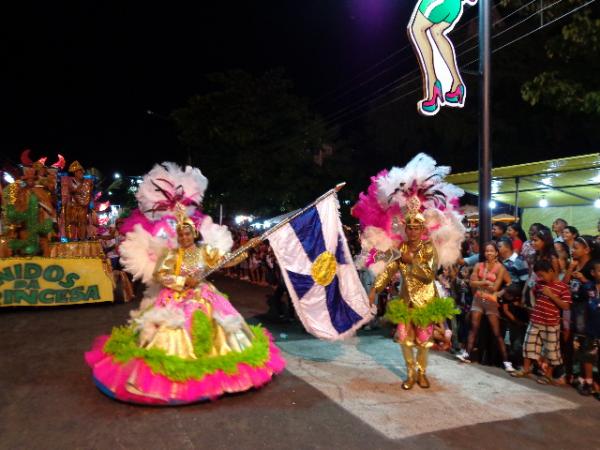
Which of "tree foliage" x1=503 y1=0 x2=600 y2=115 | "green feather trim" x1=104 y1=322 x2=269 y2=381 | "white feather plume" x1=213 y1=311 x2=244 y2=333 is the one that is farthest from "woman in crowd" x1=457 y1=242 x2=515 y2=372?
"tree foliage" x1=503 y1=0 x2=600 y2=115

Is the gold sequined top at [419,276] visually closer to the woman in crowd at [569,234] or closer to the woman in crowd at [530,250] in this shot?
the woman in crowd at [530,250]

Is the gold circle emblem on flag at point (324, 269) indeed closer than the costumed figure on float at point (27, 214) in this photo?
Yes

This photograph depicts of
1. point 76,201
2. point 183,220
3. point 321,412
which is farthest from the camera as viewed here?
point 76,201

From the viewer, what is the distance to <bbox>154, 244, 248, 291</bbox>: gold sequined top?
5.07 metres

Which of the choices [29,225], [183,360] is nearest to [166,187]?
[183,360]

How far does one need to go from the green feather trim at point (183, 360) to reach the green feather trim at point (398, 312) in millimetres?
1457

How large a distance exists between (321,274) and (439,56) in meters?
4.36

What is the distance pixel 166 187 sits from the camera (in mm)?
5559

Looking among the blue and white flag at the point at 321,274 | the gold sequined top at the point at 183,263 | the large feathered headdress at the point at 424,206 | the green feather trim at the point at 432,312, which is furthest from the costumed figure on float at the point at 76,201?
the green feather trim at the point at 432,312

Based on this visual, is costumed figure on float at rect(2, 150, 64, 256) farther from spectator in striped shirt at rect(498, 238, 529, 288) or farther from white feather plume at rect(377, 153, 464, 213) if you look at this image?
spectator in striped shirt at rect(498, 238, 529, 288)

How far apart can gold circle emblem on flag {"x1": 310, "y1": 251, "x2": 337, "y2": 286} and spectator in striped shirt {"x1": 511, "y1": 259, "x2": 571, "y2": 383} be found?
7.84ft

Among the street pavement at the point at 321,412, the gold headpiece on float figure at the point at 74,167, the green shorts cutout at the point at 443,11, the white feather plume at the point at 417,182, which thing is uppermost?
the green shorts cutout at the point at 443,11

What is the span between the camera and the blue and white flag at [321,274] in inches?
213

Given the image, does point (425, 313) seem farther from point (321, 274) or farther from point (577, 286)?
point (577, 286)
